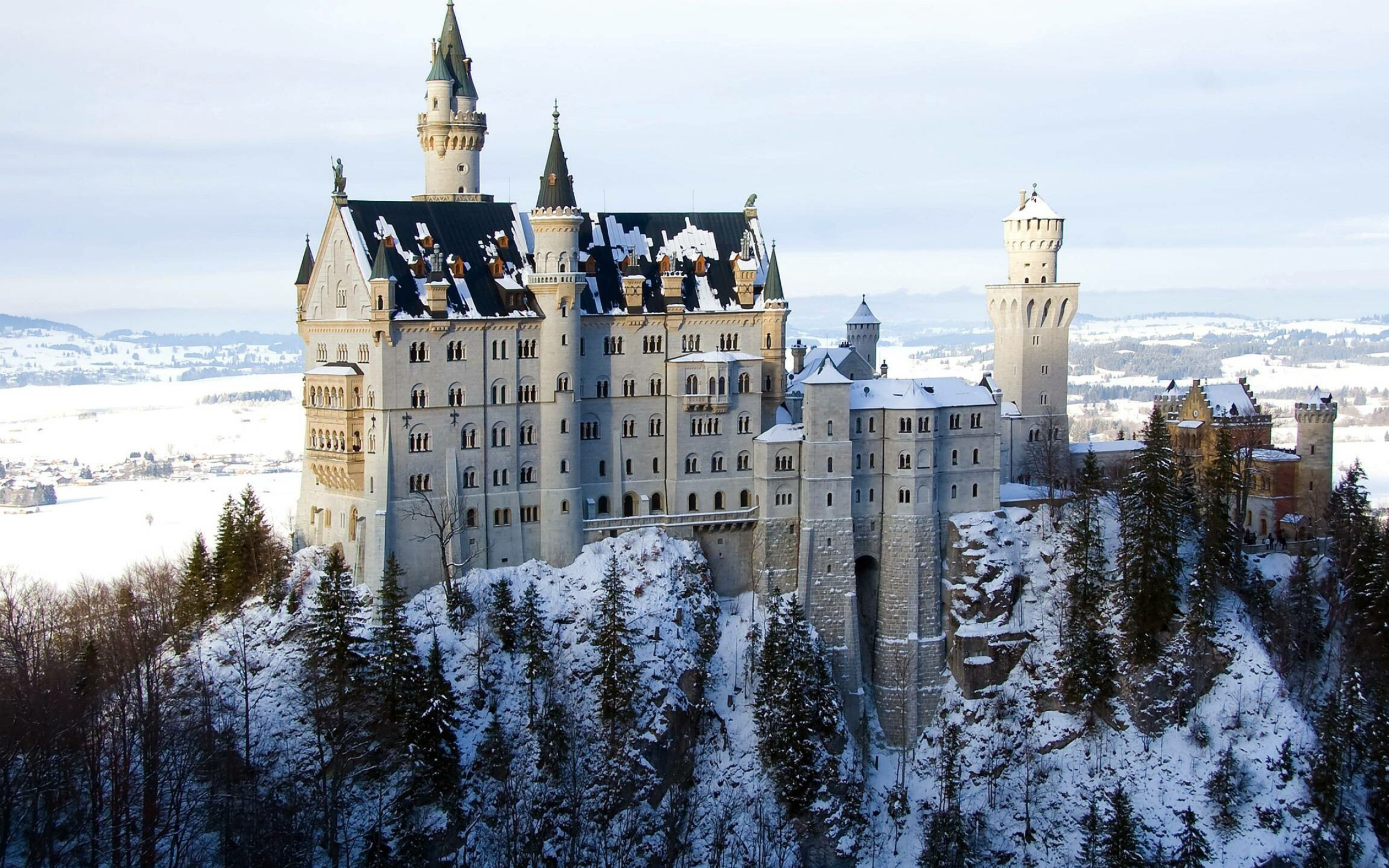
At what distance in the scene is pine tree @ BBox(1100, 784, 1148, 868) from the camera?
7506 centimetres

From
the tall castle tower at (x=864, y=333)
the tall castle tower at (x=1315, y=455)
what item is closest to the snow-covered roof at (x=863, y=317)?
the tall castle tower at (x=864, y=333)

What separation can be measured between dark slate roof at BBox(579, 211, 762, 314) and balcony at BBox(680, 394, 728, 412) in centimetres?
536

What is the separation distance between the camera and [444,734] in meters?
74.2

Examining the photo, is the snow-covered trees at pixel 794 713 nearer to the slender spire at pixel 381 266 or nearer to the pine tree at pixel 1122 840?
the pine tree at pixel 1122 840

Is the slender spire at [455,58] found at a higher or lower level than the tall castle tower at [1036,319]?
higher

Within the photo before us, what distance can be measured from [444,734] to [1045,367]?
47.4 metres

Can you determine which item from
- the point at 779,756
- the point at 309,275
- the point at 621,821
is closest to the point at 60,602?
the point at 309,275

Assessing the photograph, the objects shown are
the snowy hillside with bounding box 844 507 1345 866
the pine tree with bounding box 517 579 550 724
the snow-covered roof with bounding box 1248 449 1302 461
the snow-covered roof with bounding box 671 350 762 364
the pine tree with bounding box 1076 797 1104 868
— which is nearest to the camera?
the pine tree with bounding box 1076 797 1104 868

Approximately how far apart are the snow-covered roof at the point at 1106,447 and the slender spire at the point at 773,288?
24.1 m

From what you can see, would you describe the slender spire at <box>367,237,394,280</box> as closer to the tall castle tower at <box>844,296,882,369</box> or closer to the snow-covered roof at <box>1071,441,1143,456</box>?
the tall castle tower at <box>844,296,882,369</box>

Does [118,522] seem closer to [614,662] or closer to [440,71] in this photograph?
[440,71]

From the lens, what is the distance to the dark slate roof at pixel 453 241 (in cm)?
8094

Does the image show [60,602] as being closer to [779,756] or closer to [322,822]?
[322,822]

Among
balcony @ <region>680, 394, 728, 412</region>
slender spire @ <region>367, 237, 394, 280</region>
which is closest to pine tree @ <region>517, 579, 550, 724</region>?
balcony @ <region>680, 394, 728, 412</region>
